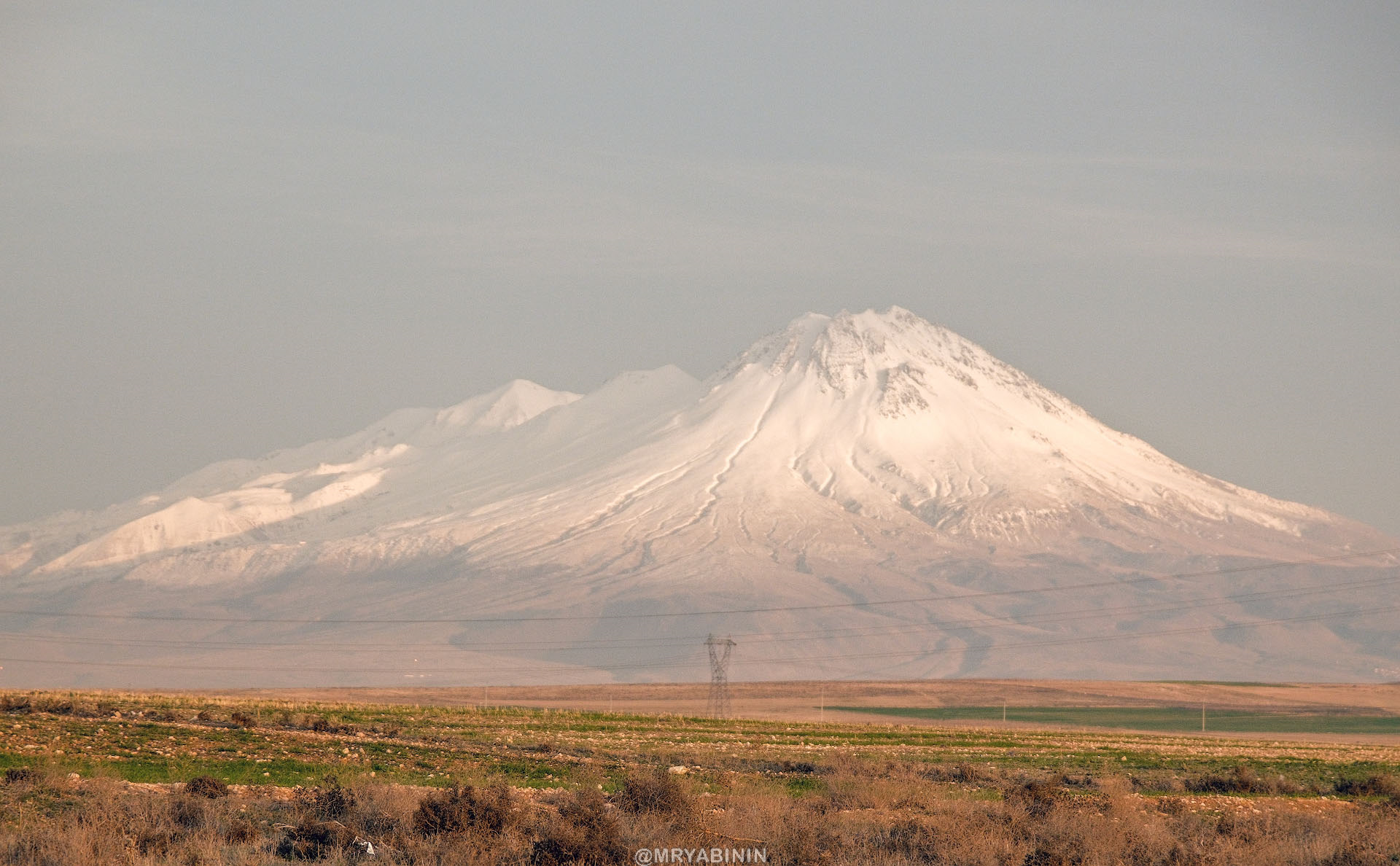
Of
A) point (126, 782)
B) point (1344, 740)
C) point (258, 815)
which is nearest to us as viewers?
point (258, 815)

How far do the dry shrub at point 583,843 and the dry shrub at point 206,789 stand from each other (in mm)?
7086

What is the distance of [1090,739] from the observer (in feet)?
211

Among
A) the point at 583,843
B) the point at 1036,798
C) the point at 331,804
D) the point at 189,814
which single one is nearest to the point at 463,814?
the point at 583,843

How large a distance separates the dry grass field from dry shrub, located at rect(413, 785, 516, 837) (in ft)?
0.14

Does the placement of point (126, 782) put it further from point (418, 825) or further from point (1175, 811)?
point (1175, 811)

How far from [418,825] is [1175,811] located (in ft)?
51.7

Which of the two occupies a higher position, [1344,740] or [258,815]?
[258,815]

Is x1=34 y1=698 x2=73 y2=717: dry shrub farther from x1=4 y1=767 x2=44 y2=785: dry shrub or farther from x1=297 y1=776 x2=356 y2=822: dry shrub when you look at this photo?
x1=297 y1=776 x2=356 y2=822: dry shrub

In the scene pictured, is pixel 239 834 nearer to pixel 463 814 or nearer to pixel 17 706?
pixel 463 814

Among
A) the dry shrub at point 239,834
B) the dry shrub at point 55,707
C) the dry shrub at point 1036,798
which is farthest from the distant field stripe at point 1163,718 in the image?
the dry shrub at point 239,834

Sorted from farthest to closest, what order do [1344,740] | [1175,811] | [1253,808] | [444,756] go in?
1. [1344,740]
2. [444,756]
3. [1253,808]
4. [1175,811]

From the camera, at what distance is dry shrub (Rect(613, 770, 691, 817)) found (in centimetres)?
2355

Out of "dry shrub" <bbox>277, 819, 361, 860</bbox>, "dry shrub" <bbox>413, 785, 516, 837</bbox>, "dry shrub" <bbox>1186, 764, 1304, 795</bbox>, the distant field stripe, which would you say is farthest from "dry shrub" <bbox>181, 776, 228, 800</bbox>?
the distant field stripe

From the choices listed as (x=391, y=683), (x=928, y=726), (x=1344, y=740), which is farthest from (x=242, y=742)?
(x=391, y=683)
